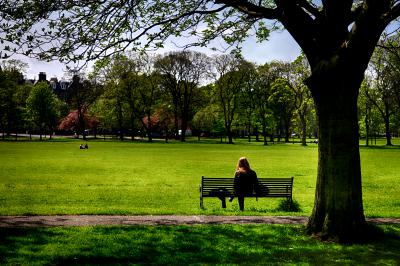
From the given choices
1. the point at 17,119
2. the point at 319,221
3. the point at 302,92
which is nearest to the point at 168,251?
the point at 319,221

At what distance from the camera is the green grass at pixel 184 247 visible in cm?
794

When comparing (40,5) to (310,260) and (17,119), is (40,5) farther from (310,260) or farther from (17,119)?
(17,119)

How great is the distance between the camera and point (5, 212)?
13.5m

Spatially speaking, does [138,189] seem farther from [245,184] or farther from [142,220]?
[142,220]

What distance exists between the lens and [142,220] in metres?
12.1

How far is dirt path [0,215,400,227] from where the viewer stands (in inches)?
447

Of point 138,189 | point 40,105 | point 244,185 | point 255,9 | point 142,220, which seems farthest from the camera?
point 40,105

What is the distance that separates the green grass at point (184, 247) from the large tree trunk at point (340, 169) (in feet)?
1.62

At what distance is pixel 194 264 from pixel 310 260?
6.91 ft

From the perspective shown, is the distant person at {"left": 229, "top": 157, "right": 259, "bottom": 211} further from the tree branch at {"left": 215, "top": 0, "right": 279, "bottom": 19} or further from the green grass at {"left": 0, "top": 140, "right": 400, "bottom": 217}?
the tree branch at {"left": 215, "top": 0, "right": 279, "bottom": 19}

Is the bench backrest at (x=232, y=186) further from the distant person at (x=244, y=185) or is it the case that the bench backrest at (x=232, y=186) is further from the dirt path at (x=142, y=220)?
the dirt path at (x=142, y=220)

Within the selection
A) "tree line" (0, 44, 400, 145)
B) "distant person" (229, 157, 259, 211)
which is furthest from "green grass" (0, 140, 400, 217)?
"tree line" (0, 44, 400, 145)

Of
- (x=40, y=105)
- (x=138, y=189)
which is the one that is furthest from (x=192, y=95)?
(x=138, y=189)

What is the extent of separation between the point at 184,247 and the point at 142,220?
344 centimetres
